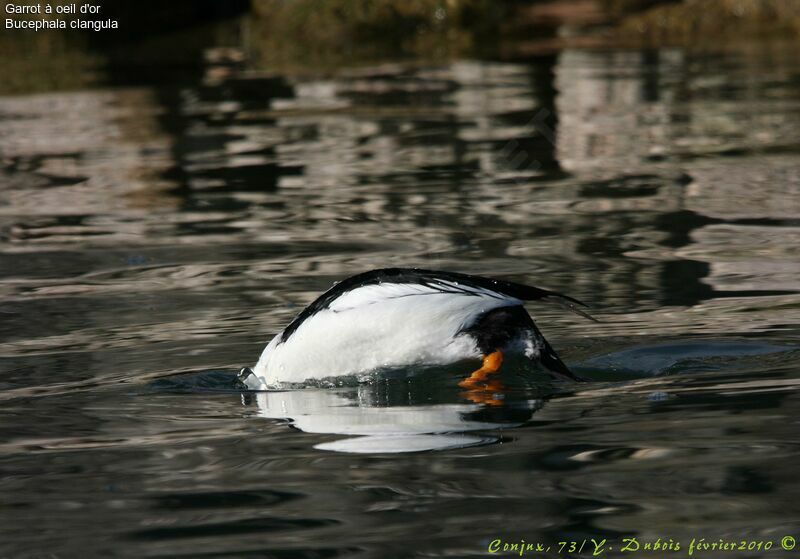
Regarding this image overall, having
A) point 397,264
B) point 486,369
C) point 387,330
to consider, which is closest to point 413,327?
point 387,330

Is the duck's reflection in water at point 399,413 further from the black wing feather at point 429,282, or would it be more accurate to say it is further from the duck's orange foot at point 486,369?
the black wing feather at point 429,282

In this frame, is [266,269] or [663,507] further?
[266,269]

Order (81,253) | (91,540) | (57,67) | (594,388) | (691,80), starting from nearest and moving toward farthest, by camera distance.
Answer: (91,540), (594,388), (81,253), (691,80), (57,67)

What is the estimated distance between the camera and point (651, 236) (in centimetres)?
829

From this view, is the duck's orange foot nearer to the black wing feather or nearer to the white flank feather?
the white flank feather

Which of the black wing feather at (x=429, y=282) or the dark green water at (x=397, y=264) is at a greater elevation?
the black wing feather at (x=429, y=282)

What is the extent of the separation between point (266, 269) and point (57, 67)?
12.8m

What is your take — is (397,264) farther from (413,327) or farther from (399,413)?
(399,413)

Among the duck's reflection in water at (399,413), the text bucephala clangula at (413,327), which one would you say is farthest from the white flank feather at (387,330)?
the duck's reflection in water at (399,413)

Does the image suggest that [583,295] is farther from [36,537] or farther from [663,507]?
[36,537]

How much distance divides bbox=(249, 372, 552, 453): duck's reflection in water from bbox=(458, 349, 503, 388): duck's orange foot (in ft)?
0.23

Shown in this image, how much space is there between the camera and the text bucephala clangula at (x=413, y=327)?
529cm

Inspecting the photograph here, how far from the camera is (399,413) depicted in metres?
5.07

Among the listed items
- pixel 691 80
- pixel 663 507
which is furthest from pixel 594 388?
pixel 691 80
